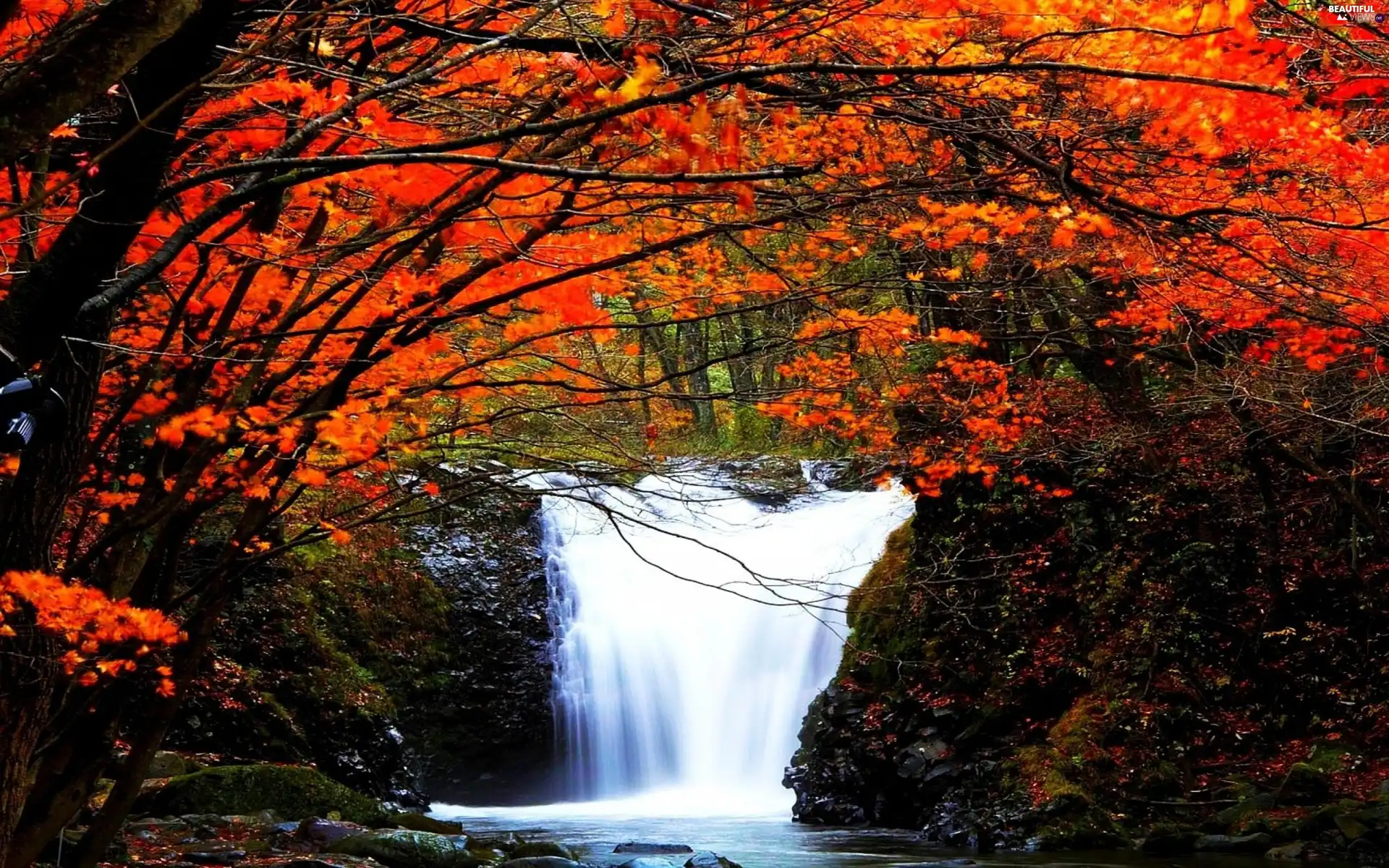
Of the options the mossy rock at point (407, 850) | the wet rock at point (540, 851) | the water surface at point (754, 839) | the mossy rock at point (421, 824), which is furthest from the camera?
the mossy rock at point (421, 824)

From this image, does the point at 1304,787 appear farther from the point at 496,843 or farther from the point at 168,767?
the point at 168,767

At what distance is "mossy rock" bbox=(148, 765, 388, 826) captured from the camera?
10.6m

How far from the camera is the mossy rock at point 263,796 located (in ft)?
34.6

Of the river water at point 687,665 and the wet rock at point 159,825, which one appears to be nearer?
the wet rock at point 159,825

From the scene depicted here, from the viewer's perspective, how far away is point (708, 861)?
10.0 m

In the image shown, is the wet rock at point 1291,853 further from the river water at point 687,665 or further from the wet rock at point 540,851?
the wet rock at point 540,851

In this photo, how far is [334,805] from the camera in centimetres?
1116

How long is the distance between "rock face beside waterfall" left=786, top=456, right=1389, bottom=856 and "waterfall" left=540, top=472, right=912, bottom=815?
64.9 inches

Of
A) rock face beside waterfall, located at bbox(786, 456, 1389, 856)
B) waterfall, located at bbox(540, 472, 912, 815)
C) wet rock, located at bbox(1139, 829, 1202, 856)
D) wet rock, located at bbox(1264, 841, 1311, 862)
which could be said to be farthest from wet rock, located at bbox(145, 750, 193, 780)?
wet rock, located at bbox(1264, 841, 1311, 862)

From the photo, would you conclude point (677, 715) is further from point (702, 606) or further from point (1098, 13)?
point (1098, 13)

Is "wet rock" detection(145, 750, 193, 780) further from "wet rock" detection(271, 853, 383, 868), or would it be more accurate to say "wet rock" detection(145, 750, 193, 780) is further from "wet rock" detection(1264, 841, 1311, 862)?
"wet rock" detection(1264, 841, 1311, 862)

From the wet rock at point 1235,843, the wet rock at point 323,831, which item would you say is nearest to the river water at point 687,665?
the wet rock at point 323,831

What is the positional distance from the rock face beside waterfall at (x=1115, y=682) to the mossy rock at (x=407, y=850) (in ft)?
14.8

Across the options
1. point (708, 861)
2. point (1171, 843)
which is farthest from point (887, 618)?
point (708, 861)
